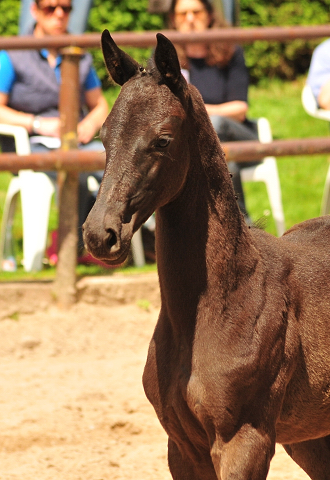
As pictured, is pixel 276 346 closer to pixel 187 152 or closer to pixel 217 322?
pixel 217 322

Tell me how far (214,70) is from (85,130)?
3.59ft

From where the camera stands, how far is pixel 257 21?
1039 cm

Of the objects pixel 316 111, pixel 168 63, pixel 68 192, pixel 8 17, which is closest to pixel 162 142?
pixel 168 63

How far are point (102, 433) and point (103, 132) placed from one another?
6.38 ft

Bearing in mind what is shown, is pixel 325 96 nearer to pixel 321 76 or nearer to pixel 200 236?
pixel 321 76

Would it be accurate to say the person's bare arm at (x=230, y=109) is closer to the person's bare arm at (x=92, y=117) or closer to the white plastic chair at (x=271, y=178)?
the white plastic chair at (x=271, y=178)

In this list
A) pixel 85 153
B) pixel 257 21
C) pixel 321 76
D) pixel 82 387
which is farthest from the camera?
pixel 257 21

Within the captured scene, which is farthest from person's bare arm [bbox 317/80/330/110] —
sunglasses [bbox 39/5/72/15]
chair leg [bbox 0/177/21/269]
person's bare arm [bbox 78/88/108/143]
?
chair leg [bbox 0/177/21/269]

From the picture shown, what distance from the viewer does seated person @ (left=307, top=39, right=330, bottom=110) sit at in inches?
238

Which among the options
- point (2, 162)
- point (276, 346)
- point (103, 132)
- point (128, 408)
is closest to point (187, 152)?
point (103, 132)

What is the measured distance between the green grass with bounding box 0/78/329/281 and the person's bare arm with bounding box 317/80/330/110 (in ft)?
3.01

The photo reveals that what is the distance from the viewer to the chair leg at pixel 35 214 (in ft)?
19.0

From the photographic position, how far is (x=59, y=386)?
434 centimetres

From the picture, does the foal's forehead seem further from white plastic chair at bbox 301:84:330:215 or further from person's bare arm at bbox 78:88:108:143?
white plastic chair at bbox 301:84:330:215
